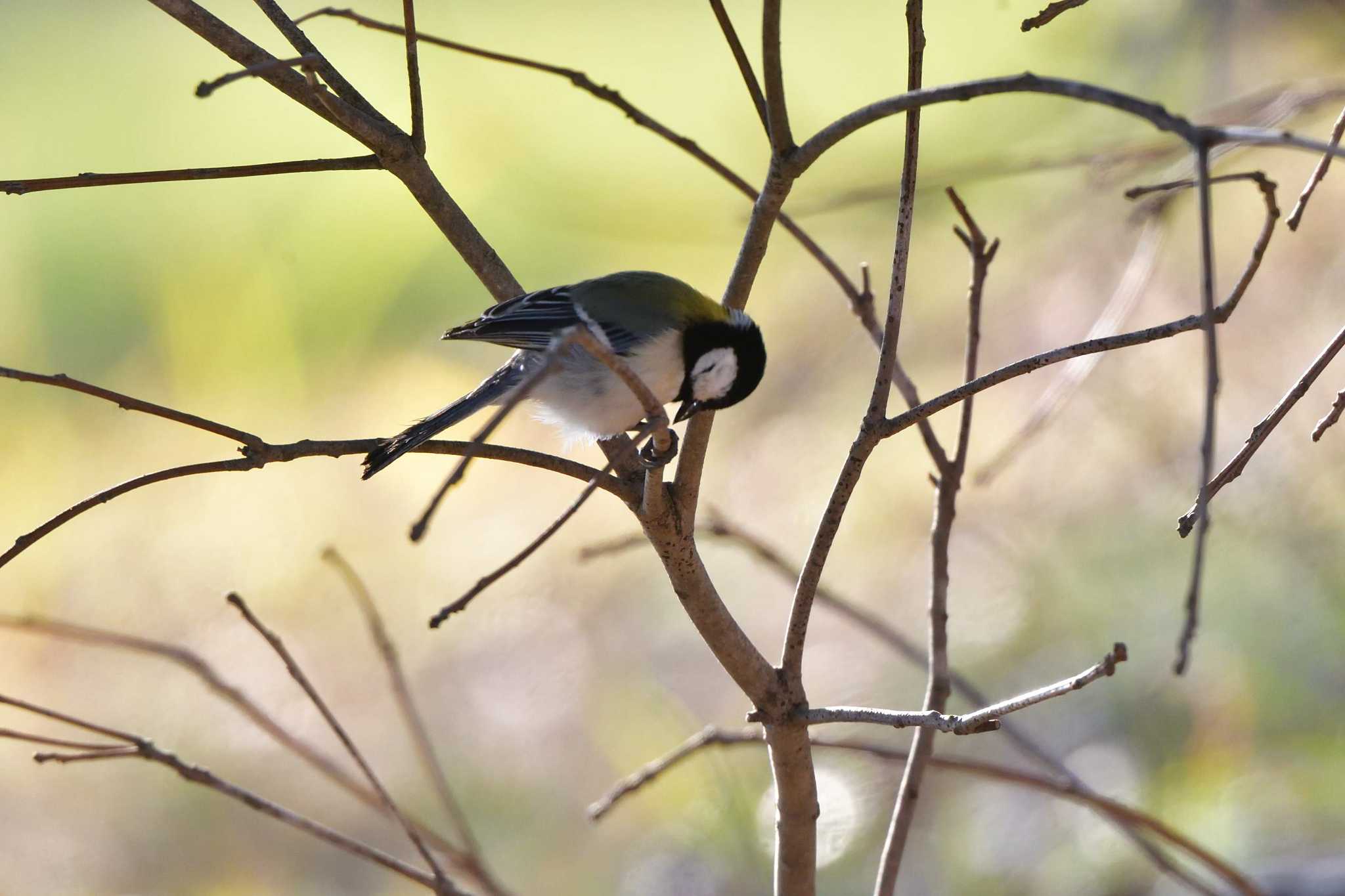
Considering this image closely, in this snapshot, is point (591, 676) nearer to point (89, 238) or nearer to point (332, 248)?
point (332, 248)

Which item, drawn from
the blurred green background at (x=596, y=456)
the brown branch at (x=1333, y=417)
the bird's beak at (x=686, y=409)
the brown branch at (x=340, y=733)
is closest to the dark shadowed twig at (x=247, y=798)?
the brown branch at (x=340, y=733)

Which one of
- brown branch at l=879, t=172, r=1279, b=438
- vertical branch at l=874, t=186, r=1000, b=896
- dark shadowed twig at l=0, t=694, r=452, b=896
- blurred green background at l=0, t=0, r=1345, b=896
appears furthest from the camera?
blurred green background at l=0, t=0, r=1345, b=896

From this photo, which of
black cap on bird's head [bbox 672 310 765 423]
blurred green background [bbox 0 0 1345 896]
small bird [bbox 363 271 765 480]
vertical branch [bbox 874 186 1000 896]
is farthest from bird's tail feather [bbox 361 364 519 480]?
blurred green background [bbox 0 0 1345 896]

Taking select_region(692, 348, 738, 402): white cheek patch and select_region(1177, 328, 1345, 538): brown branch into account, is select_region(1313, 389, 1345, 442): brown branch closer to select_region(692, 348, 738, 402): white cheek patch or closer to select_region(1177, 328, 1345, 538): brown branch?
select_region(1177, 328, 1345, 538): brown branch

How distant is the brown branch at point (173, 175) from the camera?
3.11 ft

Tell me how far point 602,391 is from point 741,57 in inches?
21.9

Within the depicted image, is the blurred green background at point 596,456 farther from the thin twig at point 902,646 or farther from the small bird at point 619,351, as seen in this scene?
the thin twig at point 902,646

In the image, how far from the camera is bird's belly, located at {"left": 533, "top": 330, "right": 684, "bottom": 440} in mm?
1506

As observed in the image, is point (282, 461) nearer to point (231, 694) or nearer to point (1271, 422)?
point (231, 694)

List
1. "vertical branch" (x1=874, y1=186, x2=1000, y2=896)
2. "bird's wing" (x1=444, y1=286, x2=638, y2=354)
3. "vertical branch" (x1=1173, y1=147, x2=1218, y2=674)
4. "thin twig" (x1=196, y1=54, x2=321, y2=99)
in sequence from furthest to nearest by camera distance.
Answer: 1. "bird's wing" (x1=444, y1=286, x2=638, y2=354)
2. "vertical branch" (x1=874, y1=186, x2=1000, y2=896)
3. "thin twig" (x1=196, y1=54, x2=321, y2=99)
4. "vertical branch" (x1=1173, y1=147, x2=1218, y2=674)

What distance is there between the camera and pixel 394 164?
1.04 metres

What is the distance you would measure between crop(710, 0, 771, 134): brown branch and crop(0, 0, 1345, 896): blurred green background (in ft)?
3.14

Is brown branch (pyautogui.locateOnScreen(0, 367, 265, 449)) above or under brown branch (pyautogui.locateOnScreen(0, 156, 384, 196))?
under

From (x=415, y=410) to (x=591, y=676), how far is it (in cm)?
77
